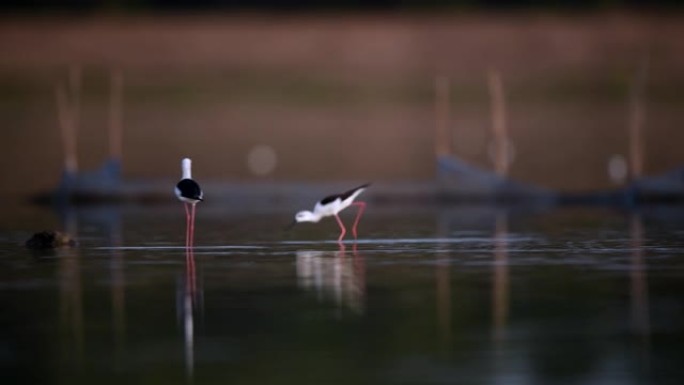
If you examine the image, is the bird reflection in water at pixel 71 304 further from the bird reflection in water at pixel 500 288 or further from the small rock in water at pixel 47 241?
the bird reflection in water at pixel 500 288

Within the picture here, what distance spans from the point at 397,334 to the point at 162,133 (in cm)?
3945

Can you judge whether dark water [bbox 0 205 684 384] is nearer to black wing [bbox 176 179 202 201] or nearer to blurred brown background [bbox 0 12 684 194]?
black wing [bbox 176 179 202 201]

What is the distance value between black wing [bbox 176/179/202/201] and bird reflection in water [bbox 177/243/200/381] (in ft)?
6.89

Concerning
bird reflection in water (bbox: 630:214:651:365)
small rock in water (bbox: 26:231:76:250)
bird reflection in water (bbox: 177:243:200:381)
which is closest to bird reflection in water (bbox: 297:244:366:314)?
bird reflection in water (bbox: 177:243:200:381)

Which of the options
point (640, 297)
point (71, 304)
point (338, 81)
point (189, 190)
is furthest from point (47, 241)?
point (338, 81)

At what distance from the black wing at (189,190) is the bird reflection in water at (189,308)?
6.89ft

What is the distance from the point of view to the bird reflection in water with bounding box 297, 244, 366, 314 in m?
16.4

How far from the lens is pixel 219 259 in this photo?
2027cm

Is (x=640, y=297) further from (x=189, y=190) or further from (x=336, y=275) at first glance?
(x=189, y=190)

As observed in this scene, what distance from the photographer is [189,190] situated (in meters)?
22.4

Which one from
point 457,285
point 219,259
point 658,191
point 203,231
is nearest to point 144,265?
point 219,259

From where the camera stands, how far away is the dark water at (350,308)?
41.7ft

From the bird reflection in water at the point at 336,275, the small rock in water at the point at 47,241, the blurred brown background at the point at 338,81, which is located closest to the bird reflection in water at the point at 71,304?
the small rock in water at the point at 47,241

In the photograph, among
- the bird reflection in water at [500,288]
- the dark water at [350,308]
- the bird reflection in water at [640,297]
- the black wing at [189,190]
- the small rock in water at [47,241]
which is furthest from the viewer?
the black wing at [189,190]
